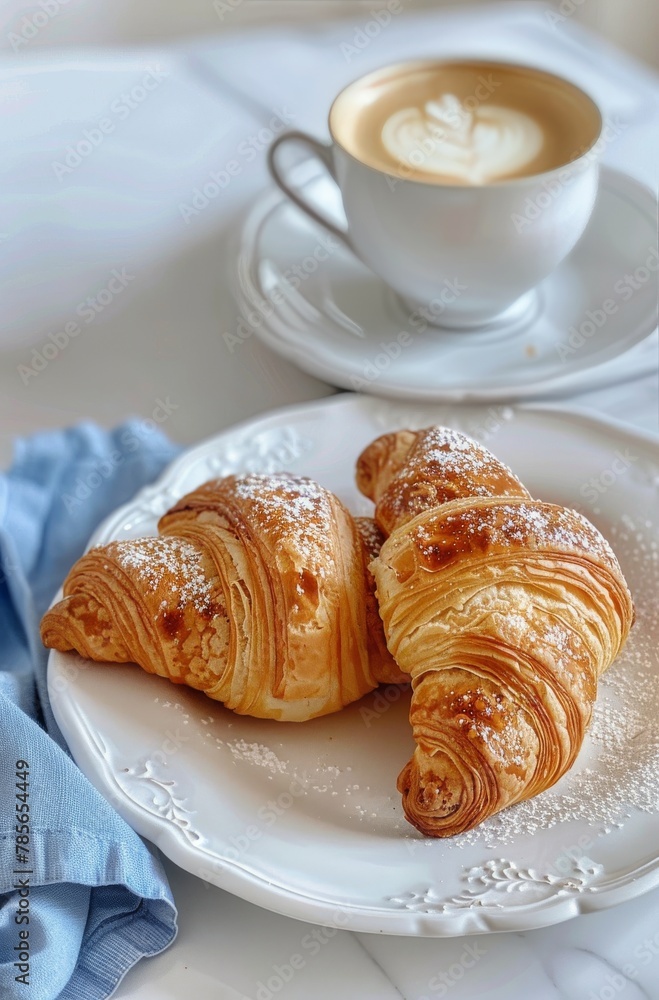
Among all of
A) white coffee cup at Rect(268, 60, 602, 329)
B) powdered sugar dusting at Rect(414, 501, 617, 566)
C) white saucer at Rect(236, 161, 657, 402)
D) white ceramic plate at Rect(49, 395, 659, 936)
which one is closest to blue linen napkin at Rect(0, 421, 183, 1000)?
white ceramic plate at Rect(49, 395, 659, 936)

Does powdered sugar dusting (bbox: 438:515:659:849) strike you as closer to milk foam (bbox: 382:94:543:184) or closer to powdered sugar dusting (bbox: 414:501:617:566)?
powdered sugar dusting (bbox: 414:501:617:566)

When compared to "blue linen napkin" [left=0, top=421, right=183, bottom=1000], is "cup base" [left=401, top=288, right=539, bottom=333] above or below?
above

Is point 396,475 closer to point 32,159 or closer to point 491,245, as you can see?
point 491,245

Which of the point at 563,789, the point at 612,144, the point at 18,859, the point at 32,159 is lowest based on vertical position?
the point at 32,159

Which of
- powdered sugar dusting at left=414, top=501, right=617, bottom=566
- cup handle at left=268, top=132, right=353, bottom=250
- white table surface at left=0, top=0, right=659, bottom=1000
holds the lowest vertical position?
white table surface at left=0, top=0, right=659, bottom=1000

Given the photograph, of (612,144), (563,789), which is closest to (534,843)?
(563,789)

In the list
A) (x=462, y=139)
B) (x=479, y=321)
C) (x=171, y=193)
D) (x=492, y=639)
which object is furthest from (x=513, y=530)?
(x=171, y=193)
